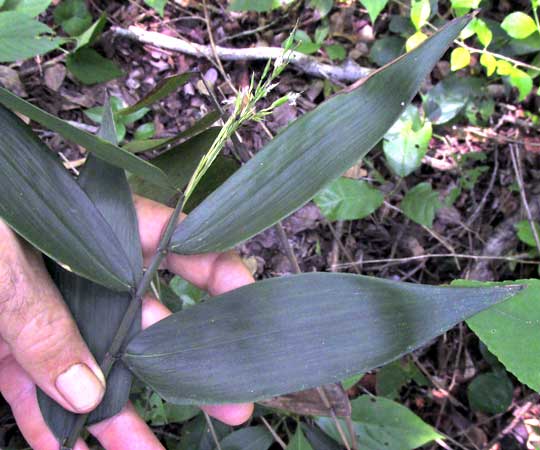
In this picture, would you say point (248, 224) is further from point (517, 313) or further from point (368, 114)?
point (517, 313)

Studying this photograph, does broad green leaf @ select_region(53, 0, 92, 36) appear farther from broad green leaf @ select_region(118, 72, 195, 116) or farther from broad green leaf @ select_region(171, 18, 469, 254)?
broad green leaf @ select_region(171, 18, 469, 254)

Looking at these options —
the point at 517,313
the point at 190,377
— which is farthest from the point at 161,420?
the point at 517,313

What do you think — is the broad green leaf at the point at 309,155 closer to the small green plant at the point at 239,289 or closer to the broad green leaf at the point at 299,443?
the small green plant at the point at 239,289

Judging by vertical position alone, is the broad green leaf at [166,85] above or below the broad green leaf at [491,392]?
above

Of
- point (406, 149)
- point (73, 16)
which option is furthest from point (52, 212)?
point (73, 16)

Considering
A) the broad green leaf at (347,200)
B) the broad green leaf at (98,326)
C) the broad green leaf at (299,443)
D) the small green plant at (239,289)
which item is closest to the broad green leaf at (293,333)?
the small green plant at (239,289)

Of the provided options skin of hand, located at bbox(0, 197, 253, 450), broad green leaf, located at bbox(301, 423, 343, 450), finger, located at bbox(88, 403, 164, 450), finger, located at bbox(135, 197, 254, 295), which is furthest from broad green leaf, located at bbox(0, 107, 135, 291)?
broad green leaf, located at bbox(301, 423, 343, 450)

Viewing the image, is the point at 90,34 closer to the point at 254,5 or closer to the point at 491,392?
the point at 254,5
